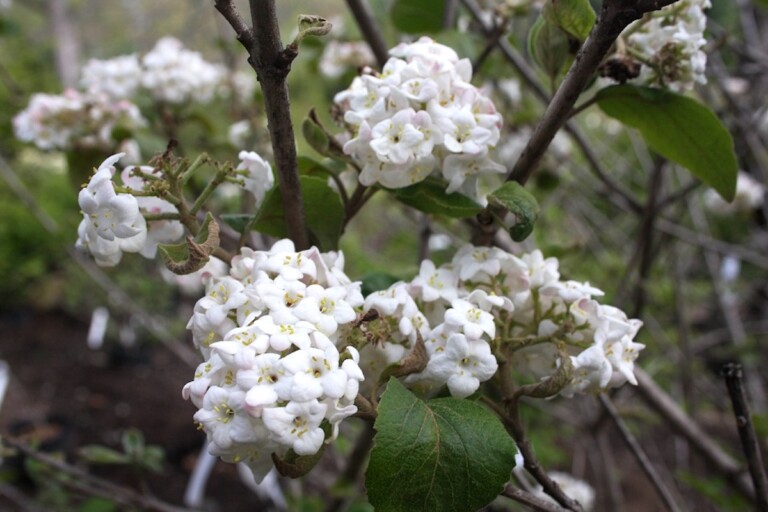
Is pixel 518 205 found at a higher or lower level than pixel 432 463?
higher

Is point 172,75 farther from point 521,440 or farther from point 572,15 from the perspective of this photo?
point 521,440

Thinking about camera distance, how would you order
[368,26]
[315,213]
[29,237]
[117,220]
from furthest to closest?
[29,237]
[368,26]
[315,213]
[117,220]

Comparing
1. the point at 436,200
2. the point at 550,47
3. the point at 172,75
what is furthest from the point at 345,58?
the point at 436,200

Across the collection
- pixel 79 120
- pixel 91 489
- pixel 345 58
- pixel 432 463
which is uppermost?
pixel 345 58

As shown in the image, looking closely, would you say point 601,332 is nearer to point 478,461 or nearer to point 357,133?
point 478,461

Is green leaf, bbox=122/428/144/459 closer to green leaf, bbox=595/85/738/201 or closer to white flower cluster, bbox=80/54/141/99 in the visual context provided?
white flower cluster, bbox=80/54/141/99

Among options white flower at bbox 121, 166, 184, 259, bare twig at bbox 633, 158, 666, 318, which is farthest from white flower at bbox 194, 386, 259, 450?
bare twig at bbox 633, 158, 666, 318

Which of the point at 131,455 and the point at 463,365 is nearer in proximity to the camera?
the point at 463,365
